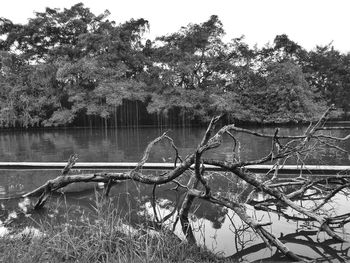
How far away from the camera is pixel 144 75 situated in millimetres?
18891

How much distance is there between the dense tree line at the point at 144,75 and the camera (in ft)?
56.0

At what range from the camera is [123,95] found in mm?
16703

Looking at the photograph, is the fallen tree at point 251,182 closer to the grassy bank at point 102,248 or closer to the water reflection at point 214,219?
the water reflection at point 214,219

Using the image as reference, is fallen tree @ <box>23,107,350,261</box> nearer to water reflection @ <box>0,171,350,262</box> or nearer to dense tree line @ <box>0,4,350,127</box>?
water reflection @ <box>0,171,350,262</box>

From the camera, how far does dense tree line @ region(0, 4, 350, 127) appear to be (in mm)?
17078

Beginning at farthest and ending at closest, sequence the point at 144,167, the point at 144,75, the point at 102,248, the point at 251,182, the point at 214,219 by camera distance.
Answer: the point at 144,75, the point at 144,167, the point at 214,219, the point at 251,182, the point at 102,248

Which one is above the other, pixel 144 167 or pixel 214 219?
pixel 144 167

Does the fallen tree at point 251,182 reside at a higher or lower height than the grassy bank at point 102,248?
higher

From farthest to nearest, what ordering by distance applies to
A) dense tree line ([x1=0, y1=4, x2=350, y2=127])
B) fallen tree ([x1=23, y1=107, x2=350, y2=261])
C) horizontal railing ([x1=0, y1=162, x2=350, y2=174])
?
dense tree line ([x1=0, y1=4, x2=350, y2=127])
horizontal railing ([x1=0, y1=162, x2=350, y2=174])
fallen tree ([x1=23, y1=107, x2=350, y2=261])

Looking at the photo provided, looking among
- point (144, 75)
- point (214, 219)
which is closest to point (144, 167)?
point (214, 219)

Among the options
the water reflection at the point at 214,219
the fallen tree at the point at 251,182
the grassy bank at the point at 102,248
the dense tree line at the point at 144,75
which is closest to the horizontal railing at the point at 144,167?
the water reflection at the point at 214,219

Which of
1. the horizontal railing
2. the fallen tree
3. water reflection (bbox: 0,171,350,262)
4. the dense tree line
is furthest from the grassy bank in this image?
the dense tree line

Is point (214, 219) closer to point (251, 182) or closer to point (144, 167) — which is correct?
point (251, 182)

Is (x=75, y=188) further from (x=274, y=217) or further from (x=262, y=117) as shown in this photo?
(x=262, y=117)
